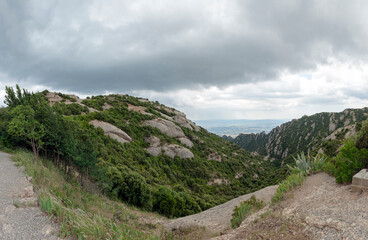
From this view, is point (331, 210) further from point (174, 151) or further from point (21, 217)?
point (174, 151)

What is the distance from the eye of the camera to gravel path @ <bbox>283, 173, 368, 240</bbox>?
564cm

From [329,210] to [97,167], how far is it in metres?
17.3

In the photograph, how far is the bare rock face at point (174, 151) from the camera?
4181cm

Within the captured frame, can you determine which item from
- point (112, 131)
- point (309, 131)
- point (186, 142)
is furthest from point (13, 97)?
point (309, 131)

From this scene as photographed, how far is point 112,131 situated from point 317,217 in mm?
35093

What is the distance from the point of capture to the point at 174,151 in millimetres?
42812

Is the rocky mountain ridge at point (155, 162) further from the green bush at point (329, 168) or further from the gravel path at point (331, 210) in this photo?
the green bush at point (329, 168)

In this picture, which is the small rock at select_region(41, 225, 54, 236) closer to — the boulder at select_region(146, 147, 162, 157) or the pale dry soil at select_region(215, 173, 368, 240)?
the pale dry soil at select_region(215, 173, 368, 240)

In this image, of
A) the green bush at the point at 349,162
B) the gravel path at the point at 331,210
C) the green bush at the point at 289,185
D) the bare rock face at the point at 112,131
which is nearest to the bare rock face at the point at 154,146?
the bare rock face at the point at 112,131

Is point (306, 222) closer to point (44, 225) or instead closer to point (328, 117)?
point (44, 225)

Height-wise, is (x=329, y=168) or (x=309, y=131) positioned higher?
(x=329, y=168)

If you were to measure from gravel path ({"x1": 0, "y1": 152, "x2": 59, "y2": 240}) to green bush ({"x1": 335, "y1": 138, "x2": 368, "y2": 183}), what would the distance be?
11616mm

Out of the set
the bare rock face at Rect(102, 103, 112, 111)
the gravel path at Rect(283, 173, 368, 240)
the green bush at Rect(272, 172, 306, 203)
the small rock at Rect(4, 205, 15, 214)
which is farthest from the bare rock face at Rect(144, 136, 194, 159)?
the gravel path at Rect(283, 173, 368, 240)

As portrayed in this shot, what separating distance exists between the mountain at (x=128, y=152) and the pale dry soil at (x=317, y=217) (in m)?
15.1
